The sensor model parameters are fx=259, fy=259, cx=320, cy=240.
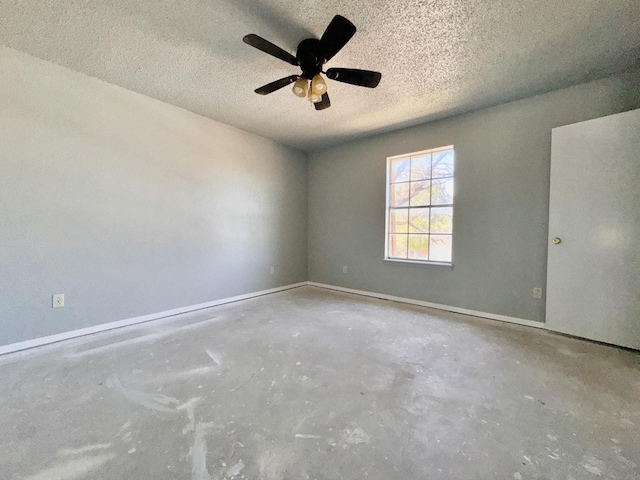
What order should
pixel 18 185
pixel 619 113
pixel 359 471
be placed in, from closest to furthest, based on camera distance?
pixel 359 471 < pixel 18 185 < pixel 619 113

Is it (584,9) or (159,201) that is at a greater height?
(584,9)

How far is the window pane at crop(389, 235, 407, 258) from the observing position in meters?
3.90

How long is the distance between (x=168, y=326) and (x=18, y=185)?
1.77 metres

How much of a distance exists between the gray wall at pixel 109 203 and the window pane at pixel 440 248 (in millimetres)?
2634

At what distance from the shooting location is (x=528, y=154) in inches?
112

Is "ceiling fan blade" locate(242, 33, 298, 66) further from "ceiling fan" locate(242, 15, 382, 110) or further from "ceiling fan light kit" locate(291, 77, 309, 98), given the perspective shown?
"ceiling fan light kit" locate(291, 77, 309, 98)

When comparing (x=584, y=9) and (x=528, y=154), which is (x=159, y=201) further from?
(x=528, y=154)

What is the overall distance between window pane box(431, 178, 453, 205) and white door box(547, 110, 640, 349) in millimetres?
1018

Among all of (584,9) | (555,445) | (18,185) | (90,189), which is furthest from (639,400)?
(18,185)

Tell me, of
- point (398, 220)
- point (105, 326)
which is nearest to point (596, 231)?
point (398, 220)

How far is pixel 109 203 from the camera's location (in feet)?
8.77

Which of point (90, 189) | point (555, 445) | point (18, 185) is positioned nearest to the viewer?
point (555, 445)

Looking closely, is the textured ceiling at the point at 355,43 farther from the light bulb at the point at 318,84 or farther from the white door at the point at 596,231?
the white door at the point at 596,231

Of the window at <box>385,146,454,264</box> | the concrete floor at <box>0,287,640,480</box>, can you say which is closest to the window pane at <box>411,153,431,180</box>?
the window at <box>385,146,454,264</box>
